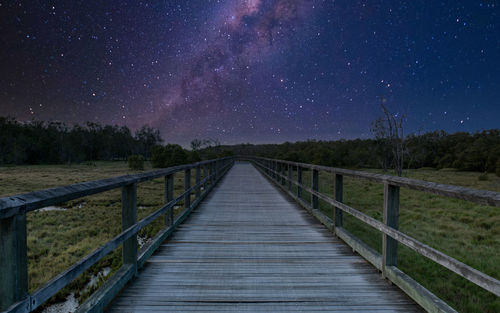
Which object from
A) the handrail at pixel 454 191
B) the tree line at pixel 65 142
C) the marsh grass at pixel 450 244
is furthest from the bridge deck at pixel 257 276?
the tree line at pixel 65 142

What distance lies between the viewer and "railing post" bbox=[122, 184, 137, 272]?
9.57ft

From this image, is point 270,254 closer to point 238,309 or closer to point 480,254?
point 238,309

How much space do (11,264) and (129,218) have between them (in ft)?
4.87

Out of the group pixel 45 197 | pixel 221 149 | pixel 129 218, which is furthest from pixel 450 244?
pixel 221 149

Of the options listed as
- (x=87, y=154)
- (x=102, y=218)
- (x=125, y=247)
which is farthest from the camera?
(x=87, y=154)

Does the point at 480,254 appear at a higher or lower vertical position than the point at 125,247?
lower

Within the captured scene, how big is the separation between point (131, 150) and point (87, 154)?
1649 centimetres

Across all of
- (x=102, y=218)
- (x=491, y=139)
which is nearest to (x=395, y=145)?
(x=102, y=218)

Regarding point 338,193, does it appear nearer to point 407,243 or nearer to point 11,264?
point 407,243

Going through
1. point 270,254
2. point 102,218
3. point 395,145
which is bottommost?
point 102,218

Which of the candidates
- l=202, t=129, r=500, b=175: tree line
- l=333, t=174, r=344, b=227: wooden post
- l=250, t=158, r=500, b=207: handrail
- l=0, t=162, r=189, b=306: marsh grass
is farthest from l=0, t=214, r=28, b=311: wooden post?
l=202, t=129, r=500, b=175: tree line

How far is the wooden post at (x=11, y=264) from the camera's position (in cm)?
144

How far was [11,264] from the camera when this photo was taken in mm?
1457

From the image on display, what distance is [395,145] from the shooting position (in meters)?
31.0
